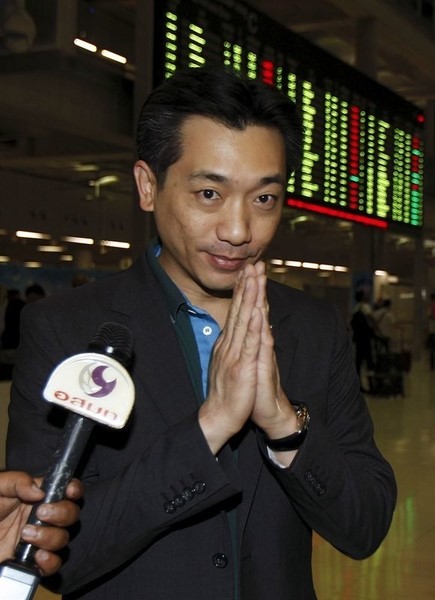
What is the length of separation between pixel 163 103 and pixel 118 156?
955 cm

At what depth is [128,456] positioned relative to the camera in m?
1.68

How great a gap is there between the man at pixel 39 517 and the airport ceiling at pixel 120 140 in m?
7.79

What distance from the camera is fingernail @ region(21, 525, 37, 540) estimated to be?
119 cm

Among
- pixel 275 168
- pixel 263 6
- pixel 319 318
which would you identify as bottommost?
pixel 319 318

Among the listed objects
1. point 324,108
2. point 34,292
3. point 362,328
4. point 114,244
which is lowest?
point 362,328

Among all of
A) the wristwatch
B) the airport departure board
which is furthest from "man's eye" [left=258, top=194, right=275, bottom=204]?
the airport departure board

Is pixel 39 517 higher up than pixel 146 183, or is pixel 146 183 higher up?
pixel 146 183

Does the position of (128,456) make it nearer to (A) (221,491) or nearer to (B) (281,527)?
(A) (221,491)

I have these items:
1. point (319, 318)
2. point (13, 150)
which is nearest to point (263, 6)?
point (13, 150)

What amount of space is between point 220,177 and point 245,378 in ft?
1.32

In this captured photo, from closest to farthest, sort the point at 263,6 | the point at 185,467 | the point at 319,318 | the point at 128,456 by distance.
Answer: the point at 185,467
the point at 128,456
the point at 319,318
the point at 263,6

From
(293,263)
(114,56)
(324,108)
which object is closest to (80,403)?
(114,56)

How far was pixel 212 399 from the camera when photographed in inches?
61.3

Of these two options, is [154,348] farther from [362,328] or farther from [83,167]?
[362,328]
